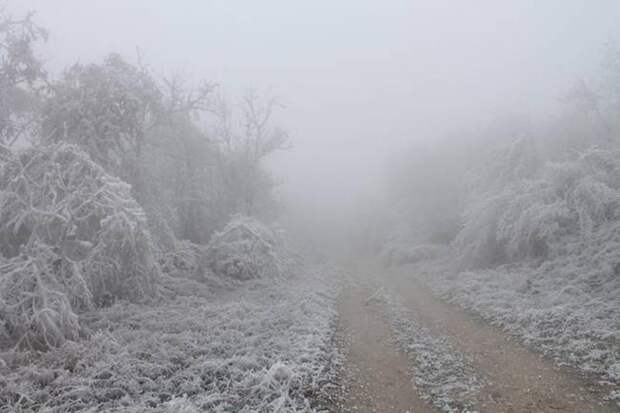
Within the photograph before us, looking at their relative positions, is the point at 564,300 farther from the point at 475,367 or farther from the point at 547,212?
the point at 547,212

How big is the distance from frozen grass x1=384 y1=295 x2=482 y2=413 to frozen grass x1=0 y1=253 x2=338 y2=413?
1720 mm

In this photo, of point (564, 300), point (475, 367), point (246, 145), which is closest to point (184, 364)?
point (475, 367)

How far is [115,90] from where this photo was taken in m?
18.8

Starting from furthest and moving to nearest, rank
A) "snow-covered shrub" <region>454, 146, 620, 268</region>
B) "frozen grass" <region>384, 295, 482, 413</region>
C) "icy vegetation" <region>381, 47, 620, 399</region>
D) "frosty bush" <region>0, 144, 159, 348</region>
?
"snow-covered shrub" <region>454, 146, 620, 268</region>
"frosty bush" <region>0, 144, 159, 348</region>
"icy vegetation" <region>381, 47, 620, 399</region>
"frozen grass" <region>384, 295, 482, 413</region>

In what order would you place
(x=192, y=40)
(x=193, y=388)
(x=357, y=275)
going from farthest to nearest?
(x=192, y=40) < (x=357, y=275) < (x=193, y=388)

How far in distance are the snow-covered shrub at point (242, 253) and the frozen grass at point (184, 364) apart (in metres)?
6.14

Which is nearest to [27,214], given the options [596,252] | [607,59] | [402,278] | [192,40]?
[402,278]

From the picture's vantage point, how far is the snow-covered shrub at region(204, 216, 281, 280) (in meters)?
19.7

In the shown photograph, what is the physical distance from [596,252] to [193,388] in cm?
1235

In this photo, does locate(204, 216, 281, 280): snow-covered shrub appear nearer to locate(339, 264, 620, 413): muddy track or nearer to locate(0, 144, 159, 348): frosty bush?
locate(0, 144, 159, 348): frosty bush

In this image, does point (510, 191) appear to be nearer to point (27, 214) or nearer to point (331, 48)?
point (27, 214)

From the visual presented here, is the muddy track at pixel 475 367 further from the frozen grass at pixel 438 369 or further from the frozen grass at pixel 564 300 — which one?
the frozen grass at pixel 564 300

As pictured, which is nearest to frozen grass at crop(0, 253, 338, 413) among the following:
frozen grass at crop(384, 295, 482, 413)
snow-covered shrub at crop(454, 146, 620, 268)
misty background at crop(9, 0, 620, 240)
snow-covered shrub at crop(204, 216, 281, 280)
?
frozen grass at crop(384, 295, 482, 413)

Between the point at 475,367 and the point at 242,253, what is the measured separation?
13.3 m
